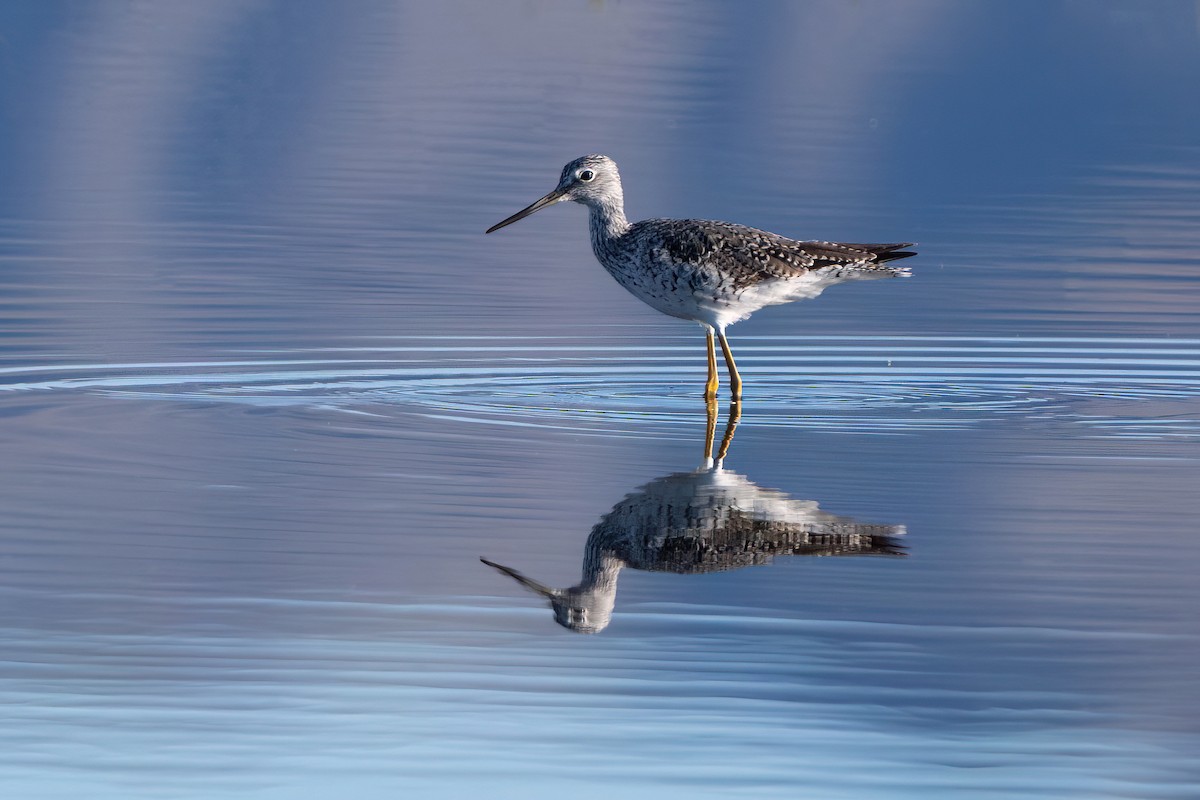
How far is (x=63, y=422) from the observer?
12.6 m

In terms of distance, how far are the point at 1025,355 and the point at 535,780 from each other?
947 cm

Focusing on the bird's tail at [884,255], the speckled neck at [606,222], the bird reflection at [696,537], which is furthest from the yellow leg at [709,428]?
the speckled neck at [606,222]

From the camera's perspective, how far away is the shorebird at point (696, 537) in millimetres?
9086

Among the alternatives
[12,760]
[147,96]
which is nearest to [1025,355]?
[12,760]

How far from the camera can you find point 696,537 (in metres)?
9.94

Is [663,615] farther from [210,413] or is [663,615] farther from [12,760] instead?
[210,413]

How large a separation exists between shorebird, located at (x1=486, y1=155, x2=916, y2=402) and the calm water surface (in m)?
0.54

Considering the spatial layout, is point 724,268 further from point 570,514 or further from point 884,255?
point 570,514

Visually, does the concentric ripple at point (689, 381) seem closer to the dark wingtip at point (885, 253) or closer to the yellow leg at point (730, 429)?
the yellow leg at point (730, 429)

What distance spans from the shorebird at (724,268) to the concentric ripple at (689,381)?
0.49 meters

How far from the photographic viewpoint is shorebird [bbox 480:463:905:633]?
909cm

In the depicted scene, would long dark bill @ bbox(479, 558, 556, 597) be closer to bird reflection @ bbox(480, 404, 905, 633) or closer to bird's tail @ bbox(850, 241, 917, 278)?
bird reflection @ bbox(480, 404, 905, 633)

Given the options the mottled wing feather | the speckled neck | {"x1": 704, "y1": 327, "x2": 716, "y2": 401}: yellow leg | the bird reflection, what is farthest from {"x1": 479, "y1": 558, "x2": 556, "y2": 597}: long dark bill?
the speckled neck

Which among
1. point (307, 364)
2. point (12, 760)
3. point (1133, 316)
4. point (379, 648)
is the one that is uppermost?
point (1133, 316)
